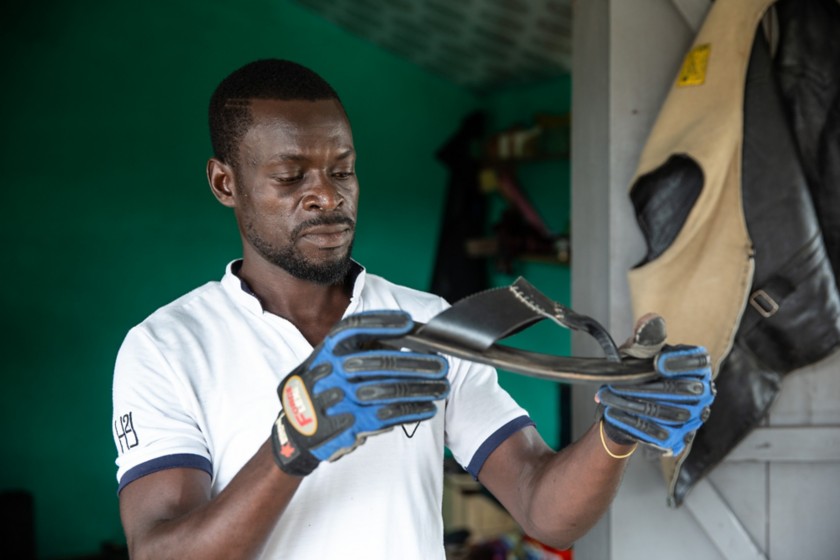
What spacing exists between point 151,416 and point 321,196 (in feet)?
1.39

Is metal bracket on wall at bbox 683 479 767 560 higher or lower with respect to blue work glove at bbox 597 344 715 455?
lower

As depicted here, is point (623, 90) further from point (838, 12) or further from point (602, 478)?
point (602, 478)

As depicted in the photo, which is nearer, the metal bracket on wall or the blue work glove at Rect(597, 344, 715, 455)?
the blue work glove at Rect(597, 344, 715, 455)

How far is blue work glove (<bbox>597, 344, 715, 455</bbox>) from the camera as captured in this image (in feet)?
3.89

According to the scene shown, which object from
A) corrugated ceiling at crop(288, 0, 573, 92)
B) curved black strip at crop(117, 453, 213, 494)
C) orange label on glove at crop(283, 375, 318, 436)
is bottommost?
curved black strip at crop(117, 453, 213, 494)

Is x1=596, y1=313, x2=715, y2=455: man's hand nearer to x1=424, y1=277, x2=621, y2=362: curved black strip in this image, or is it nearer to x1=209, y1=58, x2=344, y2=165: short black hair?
x1=424, y1=277, x2=621, y2=362: curved black strip

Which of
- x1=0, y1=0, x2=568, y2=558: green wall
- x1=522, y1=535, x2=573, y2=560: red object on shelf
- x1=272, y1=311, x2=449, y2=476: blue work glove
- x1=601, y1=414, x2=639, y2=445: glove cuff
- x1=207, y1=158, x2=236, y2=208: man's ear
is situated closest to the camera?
x1=272, y1=311, x2=449, y2=476: blue work glove

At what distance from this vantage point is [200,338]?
4.67ft

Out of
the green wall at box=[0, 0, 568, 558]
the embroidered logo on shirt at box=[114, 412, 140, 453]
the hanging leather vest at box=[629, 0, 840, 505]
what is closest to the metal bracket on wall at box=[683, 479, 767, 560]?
the hanging leather vest at box=[629, 0, 840, 505]

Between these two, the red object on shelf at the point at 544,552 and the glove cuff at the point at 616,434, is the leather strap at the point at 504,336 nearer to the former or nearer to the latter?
the glove cuff at the point at 616,434

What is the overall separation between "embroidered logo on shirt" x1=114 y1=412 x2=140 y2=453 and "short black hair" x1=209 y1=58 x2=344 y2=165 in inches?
18.7

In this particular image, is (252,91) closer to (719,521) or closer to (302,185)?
(302,185)

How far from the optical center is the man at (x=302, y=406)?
114 cm

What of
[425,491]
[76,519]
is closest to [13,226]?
[76,519]
